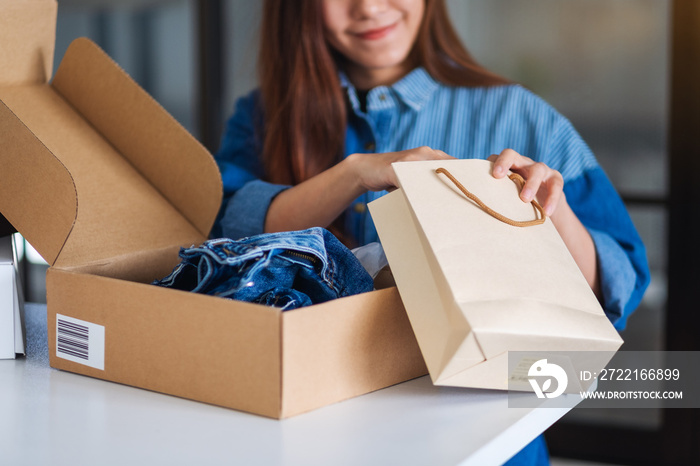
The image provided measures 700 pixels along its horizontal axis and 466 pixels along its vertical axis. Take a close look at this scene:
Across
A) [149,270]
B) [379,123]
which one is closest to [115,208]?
[149,270]

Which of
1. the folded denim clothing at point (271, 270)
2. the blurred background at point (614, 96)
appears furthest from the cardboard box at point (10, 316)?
the blurred background at point (614, 96)

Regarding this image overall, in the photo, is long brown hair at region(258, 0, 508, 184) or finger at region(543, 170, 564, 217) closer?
finger at region(543, 170, 564, 217)

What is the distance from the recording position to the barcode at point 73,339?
2.21ft

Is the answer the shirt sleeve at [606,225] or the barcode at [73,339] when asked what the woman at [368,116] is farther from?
the barcode at [73,339]

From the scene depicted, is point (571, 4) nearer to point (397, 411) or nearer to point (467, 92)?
point (467, 92)

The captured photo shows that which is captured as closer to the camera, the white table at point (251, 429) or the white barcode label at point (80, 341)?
the white table at point (251, 429)

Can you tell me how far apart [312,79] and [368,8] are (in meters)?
0.16

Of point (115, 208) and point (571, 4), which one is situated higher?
point (571, 4)

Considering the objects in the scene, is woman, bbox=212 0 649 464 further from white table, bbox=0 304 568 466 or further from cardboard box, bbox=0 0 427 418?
white table, bbox=0 304 568 466

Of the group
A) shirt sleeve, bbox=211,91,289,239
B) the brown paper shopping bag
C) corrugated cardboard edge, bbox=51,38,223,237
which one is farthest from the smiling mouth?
the brown paper shopping bag

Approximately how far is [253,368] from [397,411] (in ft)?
0.43

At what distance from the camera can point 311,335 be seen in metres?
0.56

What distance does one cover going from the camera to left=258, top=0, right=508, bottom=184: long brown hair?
3.99 feet

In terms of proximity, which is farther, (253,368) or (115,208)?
(115,208)
